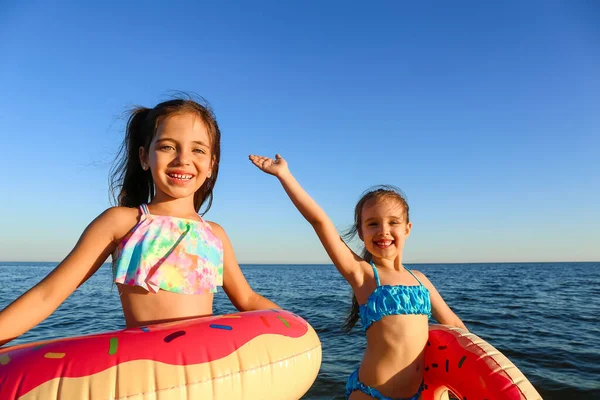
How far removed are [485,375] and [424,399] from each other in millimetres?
581

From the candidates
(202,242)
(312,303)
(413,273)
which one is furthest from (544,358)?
(312,303)

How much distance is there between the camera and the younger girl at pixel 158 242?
2.08 metres

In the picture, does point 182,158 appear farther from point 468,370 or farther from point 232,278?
point 468,370

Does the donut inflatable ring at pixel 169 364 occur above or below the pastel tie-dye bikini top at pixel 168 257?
below

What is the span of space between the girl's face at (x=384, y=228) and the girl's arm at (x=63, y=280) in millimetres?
1713

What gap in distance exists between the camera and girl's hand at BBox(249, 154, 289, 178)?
103 inches

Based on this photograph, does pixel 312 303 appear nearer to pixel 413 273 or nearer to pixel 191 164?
pixel 413 273

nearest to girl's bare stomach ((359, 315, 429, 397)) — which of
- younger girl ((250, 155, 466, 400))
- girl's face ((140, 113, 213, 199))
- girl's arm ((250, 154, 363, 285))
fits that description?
younger girl ((250, 155, 466, 400))

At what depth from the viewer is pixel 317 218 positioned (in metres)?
2.77

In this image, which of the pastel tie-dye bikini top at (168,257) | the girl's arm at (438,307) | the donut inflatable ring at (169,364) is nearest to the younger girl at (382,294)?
the girl's arm at (438,307)

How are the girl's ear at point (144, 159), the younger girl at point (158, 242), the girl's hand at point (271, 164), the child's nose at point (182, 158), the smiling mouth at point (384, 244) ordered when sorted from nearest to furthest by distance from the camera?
1. the younger girl at point (158, 242)
2. the child's nose at point (182, 158)
3. the girl's ear at point (144, 159)
4. the girl's hand at point (271, 164)
5. the smiling mouth at point (384, 244)

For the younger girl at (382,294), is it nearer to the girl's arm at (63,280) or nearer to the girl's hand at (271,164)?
the girl's hand at (271,164)

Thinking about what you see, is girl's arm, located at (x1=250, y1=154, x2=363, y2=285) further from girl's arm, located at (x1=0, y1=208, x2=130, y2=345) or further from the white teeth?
girl's arm, located at (x1=0, y1=208, x2=130, y2=345)

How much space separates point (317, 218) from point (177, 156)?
0.96 metres
